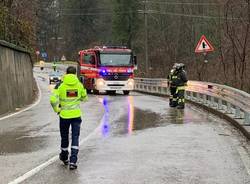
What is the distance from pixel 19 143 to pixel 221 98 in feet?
27.4

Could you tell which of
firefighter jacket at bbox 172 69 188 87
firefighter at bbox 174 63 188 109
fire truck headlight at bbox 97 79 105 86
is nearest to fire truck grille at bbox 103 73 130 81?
fire truck headlight at bbox 97 79 105 86

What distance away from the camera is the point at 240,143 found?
11508 mm

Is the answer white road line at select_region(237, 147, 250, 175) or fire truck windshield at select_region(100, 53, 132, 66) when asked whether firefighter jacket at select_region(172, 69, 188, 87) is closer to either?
white road line at select_region(237, 147, 250, 175)

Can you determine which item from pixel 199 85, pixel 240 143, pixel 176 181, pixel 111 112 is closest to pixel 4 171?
pixel 176 181

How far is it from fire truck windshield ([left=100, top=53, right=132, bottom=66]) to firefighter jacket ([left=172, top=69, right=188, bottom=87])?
12.9 meters

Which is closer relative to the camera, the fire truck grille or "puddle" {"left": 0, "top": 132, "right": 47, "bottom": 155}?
"puddle" {"left": 0, "top": 132, "right": 47, "bottom": 155}

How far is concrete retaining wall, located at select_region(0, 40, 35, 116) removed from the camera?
20828mm

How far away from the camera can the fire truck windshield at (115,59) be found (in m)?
33.4

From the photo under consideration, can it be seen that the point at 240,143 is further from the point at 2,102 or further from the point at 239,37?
the point at 239,37

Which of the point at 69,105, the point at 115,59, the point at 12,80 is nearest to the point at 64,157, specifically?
the point at 69,105

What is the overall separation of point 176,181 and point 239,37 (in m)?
20.8

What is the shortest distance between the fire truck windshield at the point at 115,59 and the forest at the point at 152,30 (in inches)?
176

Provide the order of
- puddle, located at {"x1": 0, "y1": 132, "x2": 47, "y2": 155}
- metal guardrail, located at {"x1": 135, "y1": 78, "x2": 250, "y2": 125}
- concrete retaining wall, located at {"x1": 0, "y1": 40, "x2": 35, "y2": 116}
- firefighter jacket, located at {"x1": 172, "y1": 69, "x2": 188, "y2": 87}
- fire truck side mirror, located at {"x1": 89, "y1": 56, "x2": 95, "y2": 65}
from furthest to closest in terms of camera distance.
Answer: fire truck side mirror, located at {"x1": 89, "y1": 56, "x2": 95, "y2": 65}
concrete retaining wall, located at {"x1": 0, "y1": 40, "x2": 35, "y2": 116}
firefighter jacket, located at {"x1": 172, "y1": 69, "x2": 188, "y2": 87}
metal guardrail, located at {"x1": 135, "y1": 78, "x2": 250, "y2": 125}
puddle, located at {"x1": 0, "y1": 132, "x2": 47, "y2": 155}

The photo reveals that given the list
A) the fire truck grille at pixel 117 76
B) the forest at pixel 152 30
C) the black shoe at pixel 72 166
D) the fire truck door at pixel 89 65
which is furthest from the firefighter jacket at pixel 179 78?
the fire truck door at pixel 89 65
